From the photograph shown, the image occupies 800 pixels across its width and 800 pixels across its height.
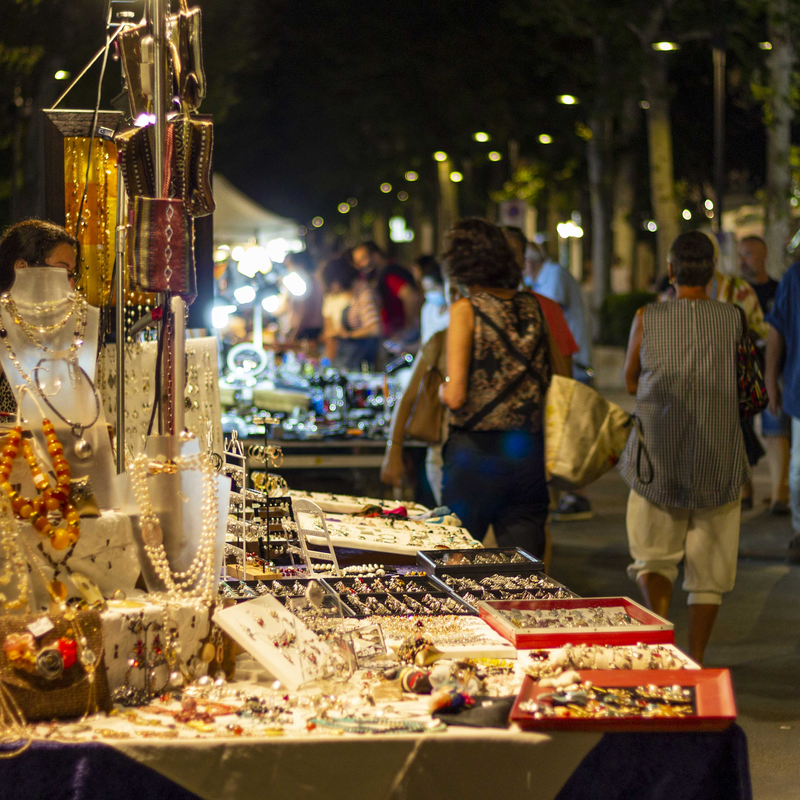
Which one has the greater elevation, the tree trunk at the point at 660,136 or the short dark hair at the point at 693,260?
the tree trunk at the point at 660,136

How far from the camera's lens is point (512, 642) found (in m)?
2.41

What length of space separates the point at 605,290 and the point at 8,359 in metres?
22.0

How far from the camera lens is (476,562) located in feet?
10.2

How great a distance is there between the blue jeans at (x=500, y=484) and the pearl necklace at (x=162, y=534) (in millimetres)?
1893

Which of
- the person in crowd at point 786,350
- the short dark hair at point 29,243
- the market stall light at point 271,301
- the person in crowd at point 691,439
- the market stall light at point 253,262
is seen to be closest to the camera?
the short dark hair at point 29,243

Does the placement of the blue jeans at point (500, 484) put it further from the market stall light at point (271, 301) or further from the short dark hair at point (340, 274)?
the short dark hair at point (340, 274)

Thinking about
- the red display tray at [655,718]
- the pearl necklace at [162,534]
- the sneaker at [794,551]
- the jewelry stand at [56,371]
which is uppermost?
the jewelry stand at [56,371]

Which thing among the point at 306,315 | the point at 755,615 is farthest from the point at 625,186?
the point at 755,615

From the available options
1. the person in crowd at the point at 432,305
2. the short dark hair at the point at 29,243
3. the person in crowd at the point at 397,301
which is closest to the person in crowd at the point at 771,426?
the person in crowd at the point at 432,305

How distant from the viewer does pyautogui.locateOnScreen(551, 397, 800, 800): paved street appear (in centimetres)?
381

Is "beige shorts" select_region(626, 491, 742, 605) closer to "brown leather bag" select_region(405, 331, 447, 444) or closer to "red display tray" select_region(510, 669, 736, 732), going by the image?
"brown leather bag" select_region(405, 331, 447, 444)

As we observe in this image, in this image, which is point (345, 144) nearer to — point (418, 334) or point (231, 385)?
point (418, 334)

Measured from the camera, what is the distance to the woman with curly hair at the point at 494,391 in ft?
12.8

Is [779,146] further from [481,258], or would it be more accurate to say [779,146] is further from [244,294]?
[481,258]
